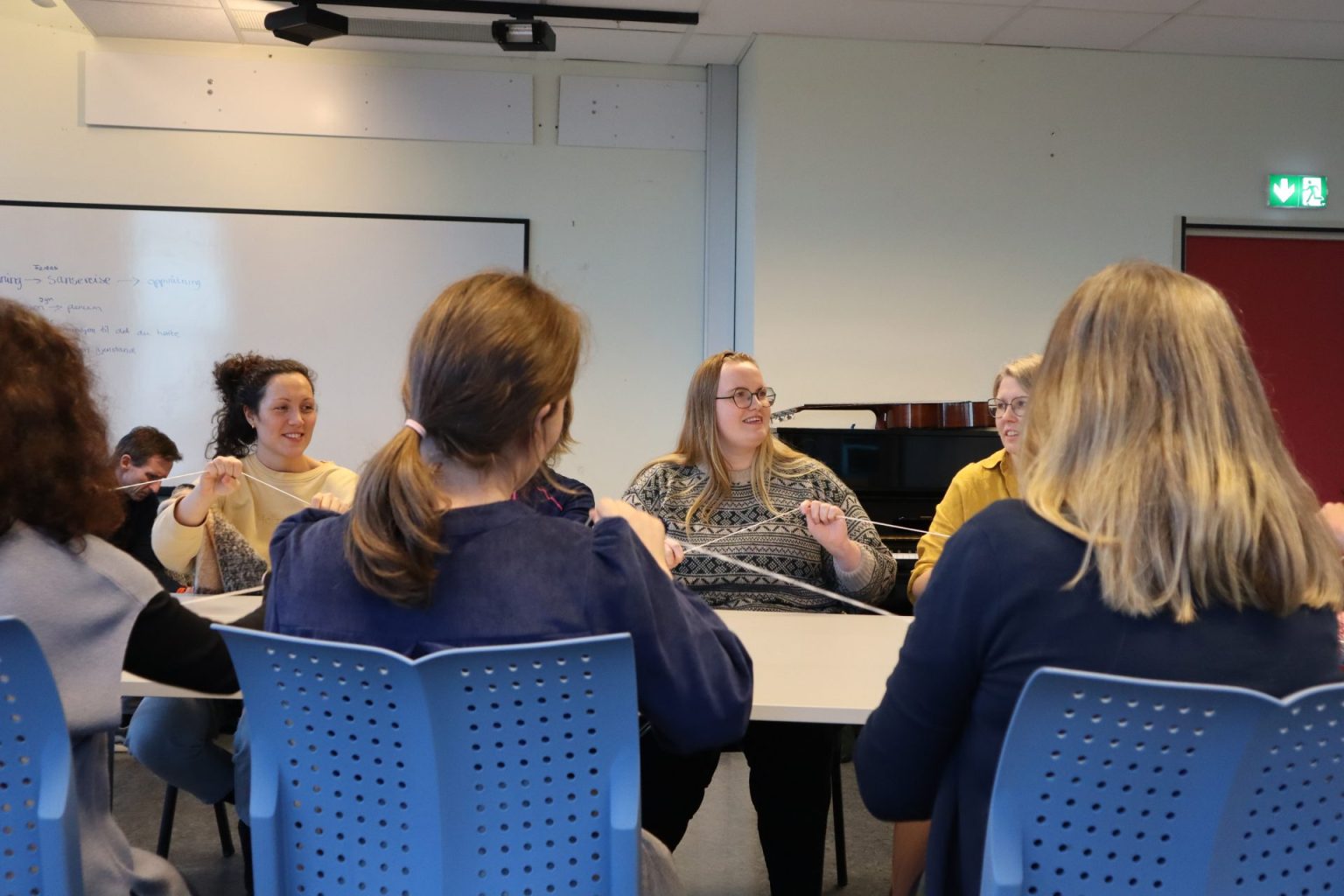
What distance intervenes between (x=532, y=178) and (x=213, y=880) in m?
3.13

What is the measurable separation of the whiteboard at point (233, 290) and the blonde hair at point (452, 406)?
132 inches

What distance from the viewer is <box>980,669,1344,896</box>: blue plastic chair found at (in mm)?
1018

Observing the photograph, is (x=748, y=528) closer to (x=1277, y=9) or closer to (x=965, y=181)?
(x=965, y=181)

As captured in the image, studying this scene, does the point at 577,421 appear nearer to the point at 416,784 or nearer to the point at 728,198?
the point at 728,198

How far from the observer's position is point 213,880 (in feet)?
8.71

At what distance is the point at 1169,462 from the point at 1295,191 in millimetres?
4444

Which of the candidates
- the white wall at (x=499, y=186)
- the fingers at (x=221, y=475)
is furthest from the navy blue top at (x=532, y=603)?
the white wall at (x=499, y=186)

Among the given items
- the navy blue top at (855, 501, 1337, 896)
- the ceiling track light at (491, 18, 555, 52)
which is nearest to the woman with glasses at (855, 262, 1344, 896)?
the navy blue top at (855, 501, 1337, 896)

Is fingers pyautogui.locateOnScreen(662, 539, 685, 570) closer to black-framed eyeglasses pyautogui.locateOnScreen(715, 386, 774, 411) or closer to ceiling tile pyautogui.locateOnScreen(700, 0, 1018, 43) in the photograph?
black-framed eyeglasses pyautogui.locateOnScreen(715, 386, 774, 411)

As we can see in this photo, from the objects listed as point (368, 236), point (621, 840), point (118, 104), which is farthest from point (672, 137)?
point (621, 840)

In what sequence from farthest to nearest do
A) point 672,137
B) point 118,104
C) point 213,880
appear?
point 672,137
point 118,104
point 213,880

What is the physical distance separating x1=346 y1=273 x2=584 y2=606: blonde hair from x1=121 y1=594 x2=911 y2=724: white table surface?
0.54m

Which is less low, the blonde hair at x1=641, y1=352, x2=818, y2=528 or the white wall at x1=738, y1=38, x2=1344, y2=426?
the white wall at x1=738, y1=38, x2=1344, y2=426

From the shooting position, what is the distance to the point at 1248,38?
4504 mm
